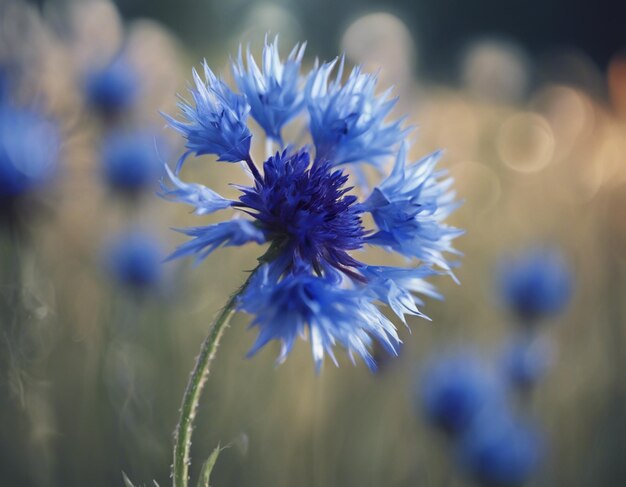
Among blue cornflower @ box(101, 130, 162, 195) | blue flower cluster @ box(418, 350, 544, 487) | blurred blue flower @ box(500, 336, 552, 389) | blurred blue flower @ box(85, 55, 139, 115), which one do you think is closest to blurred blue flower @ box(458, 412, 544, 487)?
blue flower cluster @ box(418, 350, 544, 487)

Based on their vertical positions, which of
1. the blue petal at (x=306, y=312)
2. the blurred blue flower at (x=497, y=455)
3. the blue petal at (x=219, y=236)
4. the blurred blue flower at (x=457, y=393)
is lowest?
the blurred blue flower at (x=497, y=455)

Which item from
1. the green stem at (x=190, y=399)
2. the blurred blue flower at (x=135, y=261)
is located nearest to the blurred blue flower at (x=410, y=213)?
the green stem at (x=190, y=399)

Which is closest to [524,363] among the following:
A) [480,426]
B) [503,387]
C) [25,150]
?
[503,387]

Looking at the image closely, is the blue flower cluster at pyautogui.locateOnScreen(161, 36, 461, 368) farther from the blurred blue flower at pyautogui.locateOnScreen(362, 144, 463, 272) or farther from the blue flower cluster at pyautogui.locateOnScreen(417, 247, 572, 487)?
the blue flower cluster at pyautogui.locateOnScreen(417, 247, 572, 487)

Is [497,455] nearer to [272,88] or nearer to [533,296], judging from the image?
[533,296]

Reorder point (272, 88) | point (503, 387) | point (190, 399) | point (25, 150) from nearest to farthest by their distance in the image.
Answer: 1. point (190, 399)
2. point (272, 88)
3. point (25, 150)
4. point (503, 387)

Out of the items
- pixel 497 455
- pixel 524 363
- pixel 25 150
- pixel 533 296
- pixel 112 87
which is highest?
pixel 112 87

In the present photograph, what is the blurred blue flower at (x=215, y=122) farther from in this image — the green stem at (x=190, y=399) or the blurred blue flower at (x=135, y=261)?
the blurred blue flower at (x=135, y=261)
